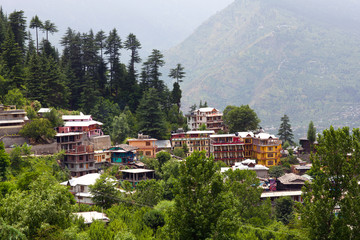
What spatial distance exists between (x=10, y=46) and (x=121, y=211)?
1868 inches

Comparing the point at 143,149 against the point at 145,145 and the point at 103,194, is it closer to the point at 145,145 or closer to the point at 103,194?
the point at 145,145

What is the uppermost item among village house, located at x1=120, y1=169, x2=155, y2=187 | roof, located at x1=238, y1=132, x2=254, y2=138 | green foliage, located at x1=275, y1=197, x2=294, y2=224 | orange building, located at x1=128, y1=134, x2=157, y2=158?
roof, located at x1=238, y1=132, x2=254, y2=138

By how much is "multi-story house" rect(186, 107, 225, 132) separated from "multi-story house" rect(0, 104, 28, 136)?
131 feet

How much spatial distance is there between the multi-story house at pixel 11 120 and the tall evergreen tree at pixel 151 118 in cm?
2308

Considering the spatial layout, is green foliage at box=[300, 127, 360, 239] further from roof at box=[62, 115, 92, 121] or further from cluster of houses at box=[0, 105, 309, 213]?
roof at box=[62, 115, 92, 121]

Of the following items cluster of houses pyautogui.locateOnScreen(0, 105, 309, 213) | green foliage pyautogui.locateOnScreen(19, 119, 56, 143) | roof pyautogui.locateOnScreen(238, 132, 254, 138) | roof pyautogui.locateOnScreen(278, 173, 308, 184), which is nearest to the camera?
green foliage pyautogui.locateOnScreen(19, 119, 56, 143)

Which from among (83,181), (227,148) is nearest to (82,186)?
(83,181)

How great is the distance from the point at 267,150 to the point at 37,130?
4144cm

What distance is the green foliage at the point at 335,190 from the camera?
121 feet

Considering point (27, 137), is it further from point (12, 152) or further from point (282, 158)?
point (282, 158)

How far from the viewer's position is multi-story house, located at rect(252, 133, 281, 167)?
8950 centimetres

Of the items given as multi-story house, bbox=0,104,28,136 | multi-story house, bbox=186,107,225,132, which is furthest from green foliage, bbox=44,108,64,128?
multi-story house, bbox=186,107,225,132

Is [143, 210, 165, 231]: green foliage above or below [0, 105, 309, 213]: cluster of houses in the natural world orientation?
below

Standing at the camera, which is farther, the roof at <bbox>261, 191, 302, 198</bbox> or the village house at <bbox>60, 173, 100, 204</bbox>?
the roof at <bbox>261, 191, 302, 198</bbox>
